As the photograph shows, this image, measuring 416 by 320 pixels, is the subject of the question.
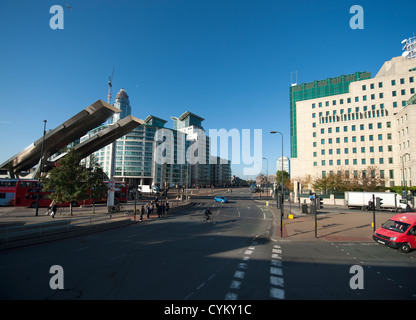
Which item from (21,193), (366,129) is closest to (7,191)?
(21,193)

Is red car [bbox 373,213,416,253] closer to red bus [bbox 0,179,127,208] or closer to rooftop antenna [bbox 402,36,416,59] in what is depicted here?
red bus [bbox 0,179,127,208]

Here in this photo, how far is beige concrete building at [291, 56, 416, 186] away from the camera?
4759cm

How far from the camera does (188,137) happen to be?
6112 inches

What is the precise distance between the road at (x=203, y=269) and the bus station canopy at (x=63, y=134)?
2399 cm

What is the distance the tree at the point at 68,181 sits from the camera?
21.9m

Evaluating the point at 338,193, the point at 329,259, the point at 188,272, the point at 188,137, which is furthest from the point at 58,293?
the point at 188,137

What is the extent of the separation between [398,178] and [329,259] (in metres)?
52.8

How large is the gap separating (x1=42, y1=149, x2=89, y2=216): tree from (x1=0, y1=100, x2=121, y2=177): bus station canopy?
10617 mm

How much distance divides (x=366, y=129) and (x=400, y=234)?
5167 cm

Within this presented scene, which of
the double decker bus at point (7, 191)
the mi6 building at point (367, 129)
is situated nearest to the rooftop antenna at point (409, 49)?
the mi6 building at point (367, 129)

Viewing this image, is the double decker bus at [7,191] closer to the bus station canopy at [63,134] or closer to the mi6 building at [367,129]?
the bus station canopy at [63,134]

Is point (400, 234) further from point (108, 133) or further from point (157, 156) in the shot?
point (157, 156)

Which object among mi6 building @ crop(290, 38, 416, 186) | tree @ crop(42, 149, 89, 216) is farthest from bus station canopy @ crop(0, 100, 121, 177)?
mi6 building @ crop(290, 38, 416, 186)

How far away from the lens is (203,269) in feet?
27.9
